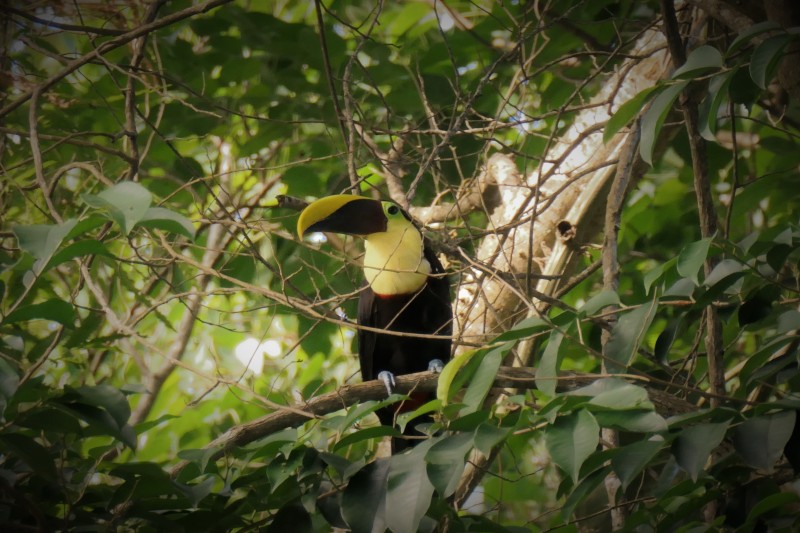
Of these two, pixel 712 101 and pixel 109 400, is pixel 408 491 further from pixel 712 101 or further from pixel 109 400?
pixel 712 101

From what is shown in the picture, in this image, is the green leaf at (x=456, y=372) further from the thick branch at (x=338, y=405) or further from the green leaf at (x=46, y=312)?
the green leaf at (x=46, y=312)

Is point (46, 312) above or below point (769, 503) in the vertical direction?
above

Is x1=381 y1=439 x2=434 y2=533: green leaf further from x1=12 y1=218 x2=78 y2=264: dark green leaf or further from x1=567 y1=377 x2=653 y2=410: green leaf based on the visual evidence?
x1=12 y1=218 x2=78 y2=264: dark green leaf

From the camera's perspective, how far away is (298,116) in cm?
379

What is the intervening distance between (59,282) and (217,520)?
251 cm

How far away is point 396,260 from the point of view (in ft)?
12.1

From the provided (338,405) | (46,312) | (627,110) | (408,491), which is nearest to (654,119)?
(627,110)

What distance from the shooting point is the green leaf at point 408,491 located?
1731 millimetres

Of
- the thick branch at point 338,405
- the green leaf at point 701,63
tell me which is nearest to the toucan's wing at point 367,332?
the thick branch at point 338,405

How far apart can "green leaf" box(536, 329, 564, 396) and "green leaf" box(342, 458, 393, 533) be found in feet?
1.40

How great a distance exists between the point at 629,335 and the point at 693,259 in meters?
0.26

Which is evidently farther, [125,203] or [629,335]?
[629,335]

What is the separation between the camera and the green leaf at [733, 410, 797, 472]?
1707 millimetres

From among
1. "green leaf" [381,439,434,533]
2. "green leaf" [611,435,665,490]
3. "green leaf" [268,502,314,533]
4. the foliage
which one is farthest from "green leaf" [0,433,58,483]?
"green leaf" [611,435,665,490]
